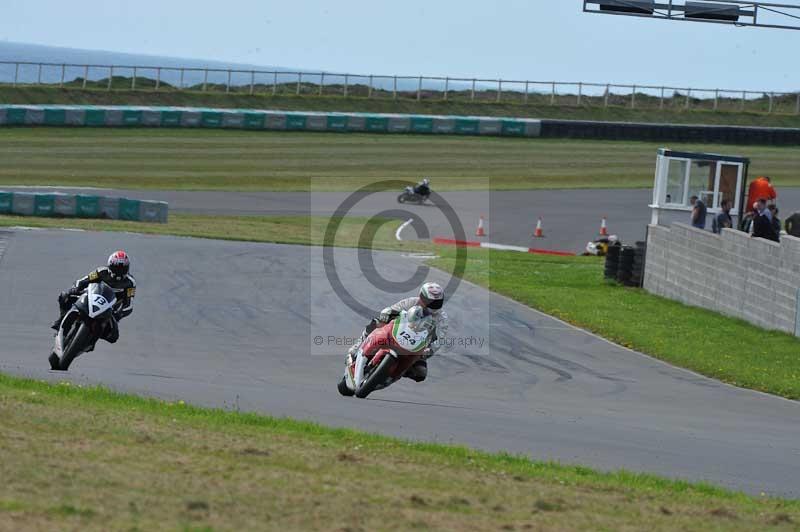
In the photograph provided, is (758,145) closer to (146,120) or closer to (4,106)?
(146,120)

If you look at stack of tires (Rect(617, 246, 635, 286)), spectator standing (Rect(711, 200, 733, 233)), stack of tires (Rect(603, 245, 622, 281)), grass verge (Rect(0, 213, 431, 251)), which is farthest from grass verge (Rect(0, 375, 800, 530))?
grass verge (Rect(0, 213, 431, 251))

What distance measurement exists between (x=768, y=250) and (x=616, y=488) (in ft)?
43.7

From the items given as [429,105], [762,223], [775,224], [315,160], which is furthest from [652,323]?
[429,105]

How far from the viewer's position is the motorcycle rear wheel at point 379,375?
13.0 meters

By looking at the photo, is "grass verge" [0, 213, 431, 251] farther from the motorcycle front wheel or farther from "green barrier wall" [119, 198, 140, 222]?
the motorcycle front wheel

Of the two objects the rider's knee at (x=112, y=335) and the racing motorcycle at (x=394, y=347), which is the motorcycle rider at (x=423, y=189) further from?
the racing motorcycle at (x=394, y=347)

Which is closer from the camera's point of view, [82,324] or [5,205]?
[82,324]

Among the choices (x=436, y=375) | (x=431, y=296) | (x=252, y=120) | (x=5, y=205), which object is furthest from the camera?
(x=252, y=120)

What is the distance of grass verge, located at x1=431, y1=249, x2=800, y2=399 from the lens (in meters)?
18.3

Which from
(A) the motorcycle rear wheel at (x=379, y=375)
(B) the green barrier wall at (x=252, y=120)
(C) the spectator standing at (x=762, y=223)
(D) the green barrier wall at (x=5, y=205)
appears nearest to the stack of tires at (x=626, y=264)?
(C) the spectator standing at (x=762, y=223)

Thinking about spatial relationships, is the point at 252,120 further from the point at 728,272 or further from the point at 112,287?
the point at 112,287

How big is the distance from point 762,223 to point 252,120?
1586 inches

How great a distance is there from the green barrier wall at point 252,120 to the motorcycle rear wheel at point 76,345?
42565mm

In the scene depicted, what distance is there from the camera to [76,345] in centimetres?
1423
